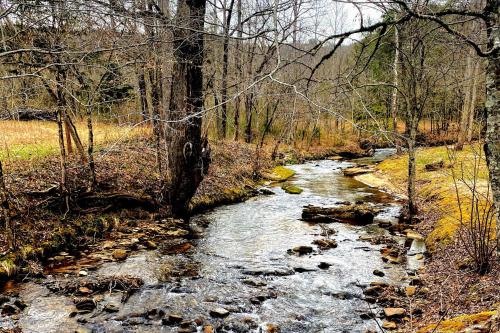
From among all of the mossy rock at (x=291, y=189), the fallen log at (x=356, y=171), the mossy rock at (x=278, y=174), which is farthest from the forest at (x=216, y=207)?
the fallen log at (x=356, y=171)

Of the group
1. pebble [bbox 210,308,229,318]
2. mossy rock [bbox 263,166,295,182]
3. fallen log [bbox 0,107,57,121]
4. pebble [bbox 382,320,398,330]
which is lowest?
mossy rock [bbox 263,166,295,182]

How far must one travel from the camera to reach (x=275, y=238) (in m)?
10.5

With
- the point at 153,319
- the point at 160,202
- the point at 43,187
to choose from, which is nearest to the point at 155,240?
A: the point at 160,202

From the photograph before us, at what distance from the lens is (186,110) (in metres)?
9.52

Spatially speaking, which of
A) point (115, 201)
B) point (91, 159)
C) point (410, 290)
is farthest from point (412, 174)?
point (91, 159)

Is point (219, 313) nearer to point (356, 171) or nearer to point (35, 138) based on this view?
point (35, 138)

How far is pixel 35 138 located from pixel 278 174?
12.2 meters

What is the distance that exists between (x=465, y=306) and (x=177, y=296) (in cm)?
471

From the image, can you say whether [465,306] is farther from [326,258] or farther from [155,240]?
[155,240]

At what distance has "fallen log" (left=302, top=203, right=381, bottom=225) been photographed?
12094mm

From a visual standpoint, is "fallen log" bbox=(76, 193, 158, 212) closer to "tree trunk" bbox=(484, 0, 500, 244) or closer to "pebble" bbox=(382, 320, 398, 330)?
→ "pebble" bbox=(382, 320, 398, 330)

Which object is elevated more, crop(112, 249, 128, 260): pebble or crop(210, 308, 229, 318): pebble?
crop(112, 249, 128, 260): pebble

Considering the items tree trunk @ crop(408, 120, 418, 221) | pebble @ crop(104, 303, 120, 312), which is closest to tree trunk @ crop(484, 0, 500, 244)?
pebble @ crop(104, 303, 120, 312)

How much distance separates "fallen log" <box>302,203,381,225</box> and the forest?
2.5 inches
